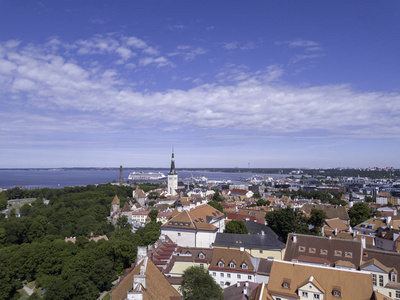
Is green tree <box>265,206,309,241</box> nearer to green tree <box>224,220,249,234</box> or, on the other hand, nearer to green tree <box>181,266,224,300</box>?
green tree <box>224,220,249,234</box>

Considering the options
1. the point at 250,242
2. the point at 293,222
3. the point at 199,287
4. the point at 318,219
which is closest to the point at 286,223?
the point at 293,222

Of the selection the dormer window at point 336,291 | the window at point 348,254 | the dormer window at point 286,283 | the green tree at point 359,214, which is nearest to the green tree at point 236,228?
the window at point 348,254

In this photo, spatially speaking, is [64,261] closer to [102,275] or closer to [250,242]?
[102,275]

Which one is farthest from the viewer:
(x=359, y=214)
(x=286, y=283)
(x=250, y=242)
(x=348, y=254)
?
(x=359, y=214)

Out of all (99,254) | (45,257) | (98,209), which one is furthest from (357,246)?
(98,209)

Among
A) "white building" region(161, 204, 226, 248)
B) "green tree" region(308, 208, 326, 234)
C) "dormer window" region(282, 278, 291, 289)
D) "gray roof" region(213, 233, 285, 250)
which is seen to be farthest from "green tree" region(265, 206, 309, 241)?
"dormer window" region(282, 278, 291, 289)

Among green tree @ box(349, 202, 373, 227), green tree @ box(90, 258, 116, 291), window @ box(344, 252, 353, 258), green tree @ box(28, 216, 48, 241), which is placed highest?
window @ box(344, 252, 353, 258)

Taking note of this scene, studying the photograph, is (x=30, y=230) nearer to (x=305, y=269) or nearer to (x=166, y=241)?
(x=166, y=241)
